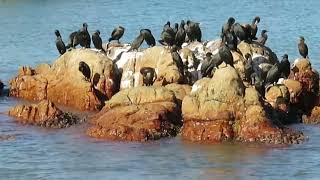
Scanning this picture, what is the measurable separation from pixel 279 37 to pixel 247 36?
59.3ft

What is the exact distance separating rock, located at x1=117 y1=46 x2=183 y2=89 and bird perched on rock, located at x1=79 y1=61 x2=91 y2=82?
1.17 metres

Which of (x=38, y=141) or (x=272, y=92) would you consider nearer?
(x=38, y=141)

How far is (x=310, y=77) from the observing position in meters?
30.2

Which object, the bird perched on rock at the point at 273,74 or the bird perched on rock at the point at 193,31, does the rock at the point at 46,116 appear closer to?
the bird perched on rock at the point at 273,74

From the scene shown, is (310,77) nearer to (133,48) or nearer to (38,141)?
(133,48)

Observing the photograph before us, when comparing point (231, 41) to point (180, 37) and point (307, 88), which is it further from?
point (307, 88)

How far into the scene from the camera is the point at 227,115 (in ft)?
84.4

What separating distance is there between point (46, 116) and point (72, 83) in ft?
12.3

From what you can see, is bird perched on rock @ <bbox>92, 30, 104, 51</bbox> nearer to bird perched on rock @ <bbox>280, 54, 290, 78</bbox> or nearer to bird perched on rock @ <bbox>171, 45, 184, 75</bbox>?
bird perched on rock @ <bbox>171, 45, 184, 75</bbox>

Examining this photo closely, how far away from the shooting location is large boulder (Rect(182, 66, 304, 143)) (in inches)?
1004

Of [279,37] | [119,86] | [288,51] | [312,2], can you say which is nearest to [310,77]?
[119,86]

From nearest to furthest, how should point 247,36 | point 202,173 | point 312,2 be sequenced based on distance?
point 202,173, point 247,36, point 312,2

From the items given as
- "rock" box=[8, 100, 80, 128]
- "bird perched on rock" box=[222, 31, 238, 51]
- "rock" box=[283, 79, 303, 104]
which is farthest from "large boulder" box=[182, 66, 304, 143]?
"bird perched on rock" box=[222, 31, 238, 51]

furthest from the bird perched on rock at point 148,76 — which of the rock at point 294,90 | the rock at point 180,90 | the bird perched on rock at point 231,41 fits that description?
the rock at point 294,90
